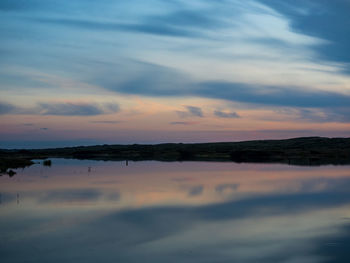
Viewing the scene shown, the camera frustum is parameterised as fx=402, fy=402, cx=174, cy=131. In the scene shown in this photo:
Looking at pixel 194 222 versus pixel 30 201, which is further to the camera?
pixel 30 201

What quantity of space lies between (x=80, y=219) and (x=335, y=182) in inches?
951

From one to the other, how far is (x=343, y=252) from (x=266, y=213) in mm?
7319

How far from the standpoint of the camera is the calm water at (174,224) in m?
13.3

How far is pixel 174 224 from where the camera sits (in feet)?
58.2

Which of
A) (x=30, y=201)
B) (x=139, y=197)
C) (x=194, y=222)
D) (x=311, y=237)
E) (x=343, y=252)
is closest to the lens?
(x=343, y=252)

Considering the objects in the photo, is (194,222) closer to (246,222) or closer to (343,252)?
(246,222)

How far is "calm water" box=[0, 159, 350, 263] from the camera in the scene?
43.7 feet

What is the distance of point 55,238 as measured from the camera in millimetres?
15258

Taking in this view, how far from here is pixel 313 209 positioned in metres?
21.5

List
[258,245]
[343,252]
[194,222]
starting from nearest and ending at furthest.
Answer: [343,252] → [258,245] → [194,222]

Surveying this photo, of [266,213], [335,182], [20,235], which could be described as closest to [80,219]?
[20,235]

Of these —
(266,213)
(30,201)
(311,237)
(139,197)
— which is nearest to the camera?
(311,237)

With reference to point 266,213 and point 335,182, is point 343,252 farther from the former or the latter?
point 335,182

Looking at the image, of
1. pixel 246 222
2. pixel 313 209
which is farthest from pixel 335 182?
pixel 246 222
